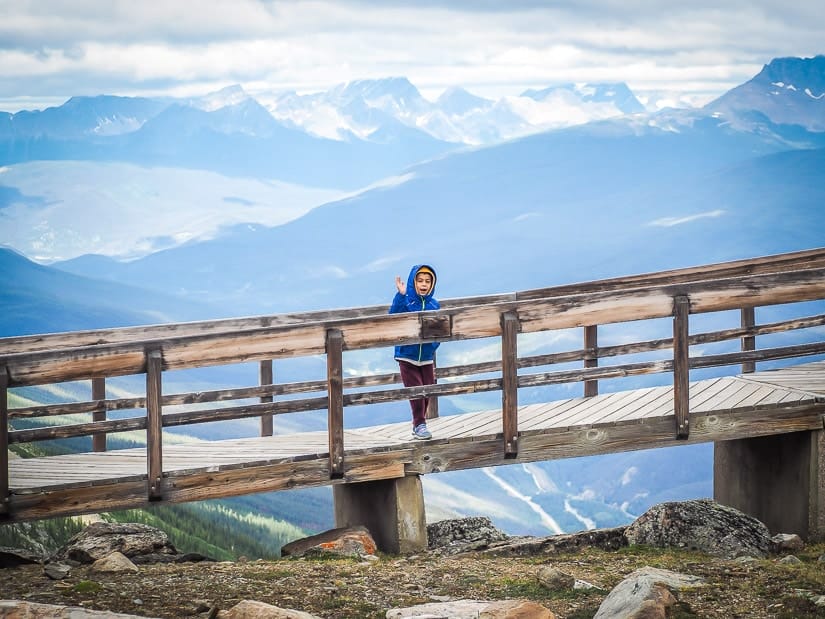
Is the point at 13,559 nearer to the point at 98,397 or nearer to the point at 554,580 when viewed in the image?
the point at 98,397

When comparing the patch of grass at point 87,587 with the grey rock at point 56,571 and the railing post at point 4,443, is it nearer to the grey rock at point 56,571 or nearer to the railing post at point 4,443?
the grey rock at point 56,571

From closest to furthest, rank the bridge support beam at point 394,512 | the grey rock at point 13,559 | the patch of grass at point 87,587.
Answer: the patch of grass at point 87,587 < the grey rock at point 13,559 < the bridge support beam at point 394,512

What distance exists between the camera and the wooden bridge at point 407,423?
383 inches

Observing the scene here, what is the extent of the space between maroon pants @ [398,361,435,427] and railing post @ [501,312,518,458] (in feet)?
2.14

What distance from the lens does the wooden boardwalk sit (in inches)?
392

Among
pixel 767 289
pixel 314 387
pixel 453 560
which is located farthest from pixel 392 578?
pixel 767 289

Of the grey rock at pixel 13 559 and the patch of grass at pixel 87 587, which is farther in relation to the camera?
the grey rock at pixel 13 559

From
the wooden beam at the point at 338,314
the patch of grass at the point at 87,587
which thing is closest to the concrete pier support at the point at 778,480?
the wooden beam at the point at 338,314

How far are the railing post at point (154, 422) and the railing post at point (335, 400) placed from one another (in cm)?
131

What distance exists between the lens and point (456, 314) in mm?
10273

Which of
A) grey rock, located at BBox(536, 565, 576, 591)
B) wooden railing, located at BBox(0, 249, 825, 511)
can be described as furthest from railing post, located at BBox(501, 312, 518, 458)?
grey rock, located at BBox(536, 565, 576, 591)

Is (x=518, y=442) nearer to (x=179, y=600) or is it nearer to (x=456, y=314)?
(x=456, y=314)

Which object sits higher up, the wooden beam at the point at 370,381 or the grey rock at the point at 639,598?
the wooden beam at the point at 370,381

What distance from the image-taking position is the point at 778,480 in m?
12.0
